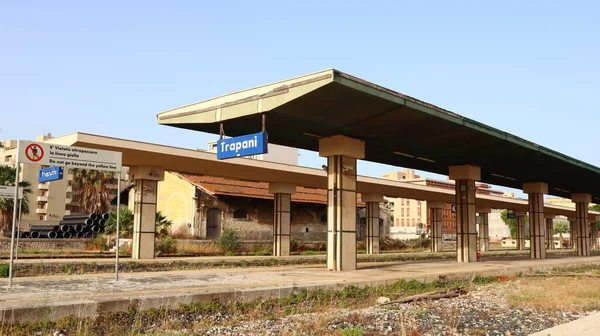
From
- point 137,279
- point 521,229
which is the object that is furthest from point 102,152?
point 521,229

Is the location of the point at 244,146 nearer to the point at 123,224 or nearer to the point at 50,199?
the point at 123,224

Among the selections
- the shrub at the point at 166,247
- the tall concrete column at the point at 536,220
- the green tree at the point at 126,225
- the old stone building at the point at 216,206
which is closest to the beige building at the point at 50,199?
the old stone building at the point at 216,206

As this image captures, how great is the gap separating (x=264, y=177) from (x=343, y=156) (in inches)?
534

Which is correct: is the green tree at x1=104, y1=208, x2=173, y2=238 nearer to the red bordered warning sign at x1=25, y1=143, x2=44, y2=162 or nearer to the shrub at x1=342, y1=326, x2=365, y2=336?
the red bordered warning sign at x1=25, y1=143, x2=44, y2=162

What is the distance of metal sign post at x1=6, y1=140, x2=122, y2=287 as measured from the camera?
11.9 metres

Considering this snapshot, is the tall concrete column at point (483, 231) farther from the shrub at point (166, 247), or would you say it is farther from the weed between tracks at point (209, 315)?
the weed between tracks at point (209, 315)

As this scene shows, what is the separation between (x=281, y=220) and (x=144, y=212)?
997 cm

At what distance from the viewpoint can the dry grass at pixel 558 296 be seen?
515 inches

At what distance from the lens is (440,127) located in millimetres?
19844

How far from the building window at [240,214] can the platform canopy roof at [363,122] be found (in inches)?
688

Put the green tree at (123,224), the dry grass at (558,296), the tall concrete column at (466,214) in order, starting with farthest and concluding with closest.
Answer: the green tree at (123,224) → the tall concrete column at (466,214) → the dry grass at (558,296)

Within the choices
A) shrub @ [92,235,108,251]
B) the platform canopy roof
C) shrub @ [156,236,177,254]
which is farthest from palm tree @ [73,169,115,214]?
the platform canopy roof

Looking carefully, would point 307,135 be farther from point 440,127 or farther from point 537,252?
point 537,252

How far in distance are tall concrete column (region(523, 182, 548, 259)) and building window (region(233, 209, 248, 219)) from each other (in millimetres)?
21114
